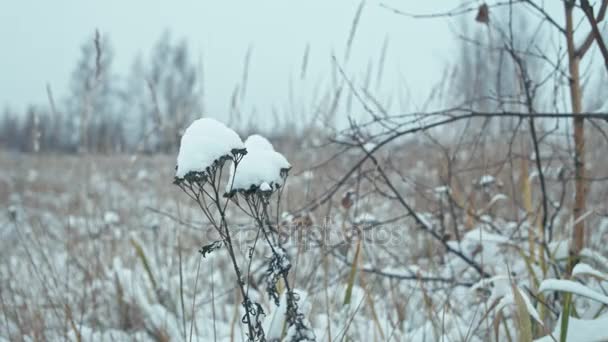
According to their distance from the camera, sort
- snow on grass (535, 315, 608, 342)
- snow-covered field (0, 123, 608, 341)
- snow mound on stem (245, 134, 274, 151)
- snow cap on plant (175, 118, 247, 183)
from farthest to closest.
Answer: snow-covered field (0, 123, 608, 341) < snow on grass (535, 315, 608, 342) < snow mound on stem (245, 134, 274, 151) < snow cap on plant (175, 118, 247, 183)

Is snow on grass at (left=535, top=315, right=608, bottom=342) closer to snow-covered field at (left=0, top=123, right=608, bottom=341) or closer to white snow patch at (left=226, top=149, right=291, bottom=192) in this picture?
snow-covered field at (left=0, top=123, right=608, bottom=341)

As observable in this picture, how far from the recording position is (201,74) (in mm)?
2156

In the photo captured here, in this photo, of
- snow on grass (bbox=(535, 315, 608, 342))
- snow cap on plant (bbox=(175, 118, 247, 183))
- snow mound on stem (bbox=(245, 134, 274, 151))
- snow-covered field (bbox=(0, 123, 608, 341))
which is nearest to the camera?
snow cap on plant (bbox=(175, 118, 247, 183))

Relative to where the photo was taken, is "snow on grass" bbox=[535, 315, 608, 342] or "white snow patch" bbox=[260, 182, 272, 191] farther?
"snow on grass" bbox=[535, 315, 608, 342]

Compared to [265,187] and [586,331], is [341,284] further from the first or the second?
[265,187]

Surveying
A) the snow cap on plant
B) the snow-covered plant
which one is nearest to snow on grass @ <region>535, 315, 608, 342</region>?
Result: the snow-covered plant

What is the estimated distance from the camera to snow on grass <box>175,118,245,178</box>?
603 millimetres

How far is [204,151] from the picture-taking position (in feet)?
2.02

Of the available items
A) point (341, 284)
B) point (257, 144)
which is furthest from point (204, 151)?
point (341, 284)

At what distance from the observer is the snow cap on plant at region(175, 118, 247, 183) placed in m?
0.60

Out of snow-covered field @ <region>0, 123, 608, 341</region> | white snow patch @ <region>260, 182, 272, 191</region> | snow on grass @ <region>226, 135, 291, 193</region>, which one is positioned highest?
snow on grass @ <region>226, 135, 291, 193</region>

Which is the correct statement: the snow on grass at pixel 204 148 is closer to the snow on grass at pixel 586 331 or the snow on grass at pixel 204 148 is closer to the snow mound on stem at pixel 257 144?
the snow mound on stem at pixel 257 144

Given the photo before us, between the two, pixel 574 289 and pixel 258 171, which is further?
Answer: pixel 574 289

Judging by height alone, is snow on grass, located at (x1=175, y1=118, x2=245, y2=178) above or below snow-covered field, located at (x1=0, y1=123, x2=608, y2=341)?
above
